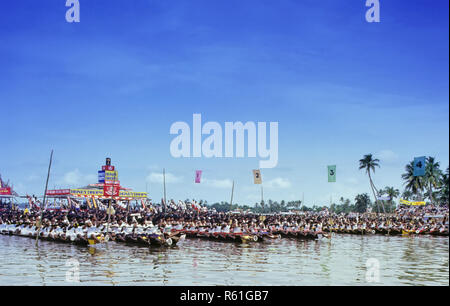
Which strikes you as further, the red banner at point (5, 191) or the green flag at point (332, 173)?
the red banner at point (5, 191)

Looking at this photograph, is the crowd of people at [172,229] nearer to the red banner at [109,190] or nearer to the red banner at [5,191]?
the red banner at [109,190]

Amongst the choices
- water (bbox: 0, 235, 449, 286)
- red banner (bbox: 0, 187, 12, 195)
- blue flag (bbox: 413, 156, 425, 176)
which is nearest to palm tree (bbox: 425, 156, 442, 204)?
water (bbox: 0, 235, 449, 286)

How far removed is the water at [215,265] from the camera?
20309mm

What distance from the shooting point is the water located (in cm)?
2031

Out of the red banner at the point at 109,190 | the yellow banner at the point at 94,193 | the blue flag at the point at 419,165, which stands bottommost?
the yellow banner at the point at 94,193

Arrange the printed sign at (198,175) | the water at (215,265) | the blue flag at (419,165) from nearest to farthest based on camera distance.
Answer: the blue flag at (419,165) < the water at (215,265) < the printed sign at (198,175)

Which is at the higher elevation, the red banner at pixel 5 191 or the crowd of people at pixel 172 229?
the red banner at pixel 5 191

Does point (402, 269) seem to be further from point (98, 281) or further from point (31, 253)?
point (31, 253)

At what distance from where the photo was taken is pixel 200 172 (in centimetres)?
6481

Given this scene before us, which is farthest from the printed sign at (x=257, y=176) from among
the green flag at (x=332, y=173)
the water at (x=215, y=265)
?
the water at (x=215, y=265)

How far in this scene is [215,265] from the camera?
24797 millimetres
